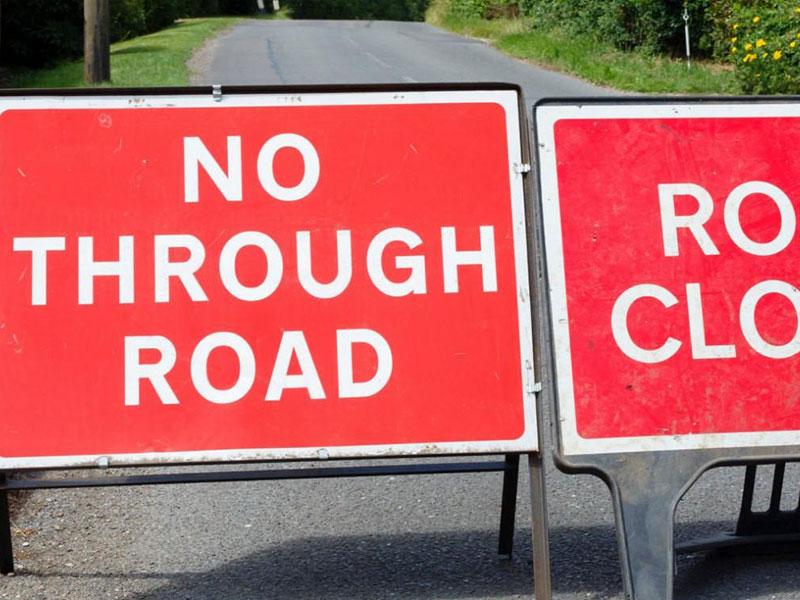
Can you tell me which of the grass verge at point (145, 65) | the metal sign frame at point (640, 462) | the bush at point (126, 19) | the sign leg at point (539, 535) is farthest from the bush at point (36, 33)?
Answer: the sign leg at point (539, 535)

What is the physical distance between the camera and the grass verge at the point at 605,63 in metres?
22.6

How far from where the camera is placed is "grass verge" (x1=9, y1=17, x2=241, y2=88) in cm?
2306

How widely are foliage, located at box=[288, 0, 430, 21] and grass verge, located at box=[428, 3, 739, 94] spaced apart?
132ft

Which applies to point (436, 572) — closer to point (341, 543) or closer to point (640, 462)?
point (341, 543)

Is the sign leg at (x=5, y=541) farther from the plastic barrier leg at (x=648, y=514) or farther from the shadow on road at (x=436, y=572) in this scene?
the plastic barrier leg at (x=648, y=514)

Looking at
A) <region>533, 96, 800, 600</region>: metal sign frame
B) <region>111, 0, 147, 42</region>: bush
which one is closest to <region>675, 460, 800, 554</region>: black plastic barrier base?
<region>533, 96, 800, 600</region>: metal sign frame

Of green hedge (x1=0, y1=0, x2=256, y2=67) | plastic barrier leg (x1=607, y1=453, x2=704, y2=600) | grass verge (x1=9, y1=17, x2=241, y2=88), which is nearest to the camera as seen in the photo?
plastic barrier leg (x1=607, y1=453, x2=704, y2=600)

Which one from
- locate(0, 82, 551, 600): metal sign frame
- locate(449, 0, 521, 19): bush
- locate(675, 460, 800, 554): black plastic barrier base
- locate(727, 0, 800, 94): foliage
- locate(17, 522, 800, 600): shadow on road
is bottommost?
locate(17, 522, 800, 600): shadow on road

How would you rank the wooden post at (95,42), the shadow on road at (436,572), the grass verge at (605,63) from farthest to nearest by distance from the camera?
the grass verge at (605,63) < the wooden post at (95,42) < the shadow on road at (436,572)

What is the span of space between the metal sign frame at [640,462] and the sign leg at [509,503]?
0.45 metres

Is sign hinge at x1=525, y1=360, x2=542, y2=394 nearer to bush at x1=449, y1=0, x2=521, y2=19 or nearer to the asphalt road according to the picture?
the asphalt road

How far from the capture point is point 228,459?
4.03 m

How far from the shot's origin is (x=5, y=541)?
4500 millimetres

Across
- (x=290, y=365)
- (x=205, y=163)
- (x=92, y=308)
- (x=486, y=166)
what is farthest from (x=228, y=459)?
(x=486, y=166)
